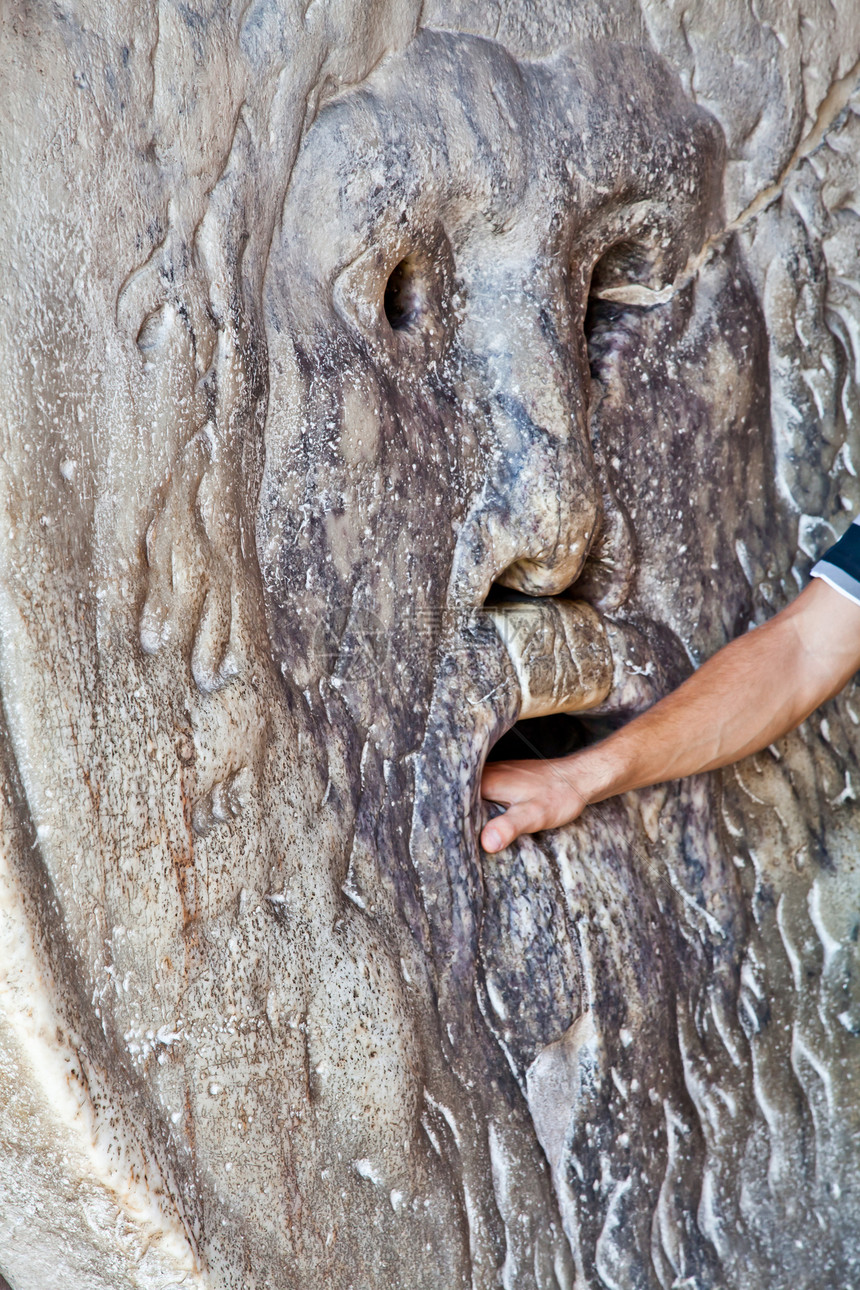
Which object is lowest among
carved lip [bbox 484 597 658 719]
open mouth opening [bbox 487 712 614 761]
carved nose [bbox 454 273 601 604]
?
open mouth opening [bbox 487 712 614 761]

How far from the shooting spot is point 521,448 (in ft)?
3.70

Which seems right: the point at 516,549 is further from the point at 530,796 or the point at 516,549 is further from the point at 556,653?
the point at 530,796

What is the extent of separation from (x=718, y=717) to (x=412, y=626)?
378 millimetres

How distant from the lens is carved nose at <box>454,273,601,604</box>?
1.12 m

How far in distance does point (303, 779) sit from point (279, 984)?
173 millimetres

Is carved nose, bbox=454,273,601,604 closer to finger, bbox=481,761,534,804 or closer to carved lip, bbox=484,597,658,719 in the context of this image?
carved lip, bbox=484,597,658,719

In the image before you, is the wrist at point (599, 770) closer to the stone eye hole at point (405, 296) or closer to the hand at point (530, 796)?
the hand at point (530, 796)

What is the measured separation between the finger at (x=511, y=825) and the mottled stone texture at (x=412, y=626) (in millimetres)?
23

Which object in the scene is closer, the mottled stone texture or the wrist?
the mottled stone texture

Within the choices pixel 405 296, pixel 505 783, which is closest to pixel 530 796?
pixel 505 783

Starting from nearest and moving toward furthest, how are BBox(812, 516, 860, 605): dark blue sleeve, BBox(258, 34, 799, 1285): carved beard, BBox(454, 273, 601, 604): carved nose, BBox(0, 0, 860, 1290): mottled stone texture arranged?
BBox(0, 0, 860, 1290): mottled stone texture → BBox(258, 34, 799, 1285): carved beard → BBox(454, 273, 601, 604): carved nose → BBox(812, 516, 860, 605): dark blue sleeve

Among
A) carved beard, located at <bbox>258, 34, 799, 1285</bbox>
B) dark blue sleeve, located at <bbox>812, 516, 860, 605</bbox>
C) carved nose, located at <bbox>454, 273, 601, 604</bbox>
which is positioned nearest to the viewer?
carved beard, located at <bbox>258, 34, 799, 1285</bbox>

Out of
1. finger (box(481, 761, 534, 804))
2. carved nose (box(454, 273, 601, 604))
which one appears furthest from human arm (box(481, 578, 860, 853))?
carved nose (box(454, 273, 601, 604))

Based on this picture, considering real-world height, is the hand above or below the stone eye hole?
below
